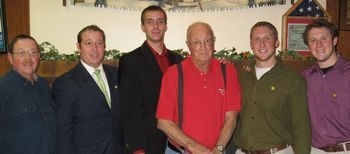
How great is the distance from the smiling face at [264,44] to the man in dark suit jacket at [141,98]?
0.70m

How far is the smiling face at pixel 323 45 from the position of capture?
240cm

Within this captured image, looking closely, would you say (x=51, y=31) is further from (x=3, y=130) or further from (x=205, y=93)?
(x=205, y=93)

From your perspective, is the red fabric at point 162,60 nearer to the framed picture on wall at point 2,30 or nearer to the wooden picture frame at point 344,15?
the framed picture on wall at point 2,30

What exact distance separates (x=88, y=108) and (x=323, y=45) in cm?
169

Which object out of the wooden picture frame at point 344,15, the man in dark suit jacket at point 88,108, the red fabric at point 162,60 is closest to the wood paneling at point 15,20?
the man in dark suit jacket at point 88,108

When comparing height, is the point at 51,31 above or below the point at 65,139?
above

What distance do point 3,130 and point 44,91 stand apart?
388mm

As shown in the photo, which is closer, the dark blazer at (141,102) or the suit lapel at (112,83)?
the dark blazer at (141,102)

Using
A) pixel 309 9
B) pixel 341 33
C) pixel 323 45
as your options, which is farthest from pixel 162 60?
pixel 341 33

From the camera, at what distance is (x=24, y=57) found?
2445mm

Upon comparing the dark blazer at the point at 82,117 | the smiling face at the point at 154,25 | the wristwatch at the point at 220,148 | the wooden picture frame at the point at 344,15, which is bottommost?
the wristwatch at the point at 220,148

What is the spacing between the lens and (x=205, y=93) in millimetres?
2238

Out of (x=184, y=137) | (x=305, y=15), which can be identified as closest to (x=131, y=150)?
(x=184, y=137)

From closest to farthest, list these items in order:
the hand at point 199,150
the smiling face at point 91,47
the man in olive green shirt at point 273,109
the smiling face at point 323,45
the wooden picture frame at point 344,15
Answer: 1. the hand at point 199,150
2. the man in olive green shirt at point 273,109
3. the smiling face at point 323,45
4. the smiling face at point 91,47
5. the wooden picture frame at point 344,15
